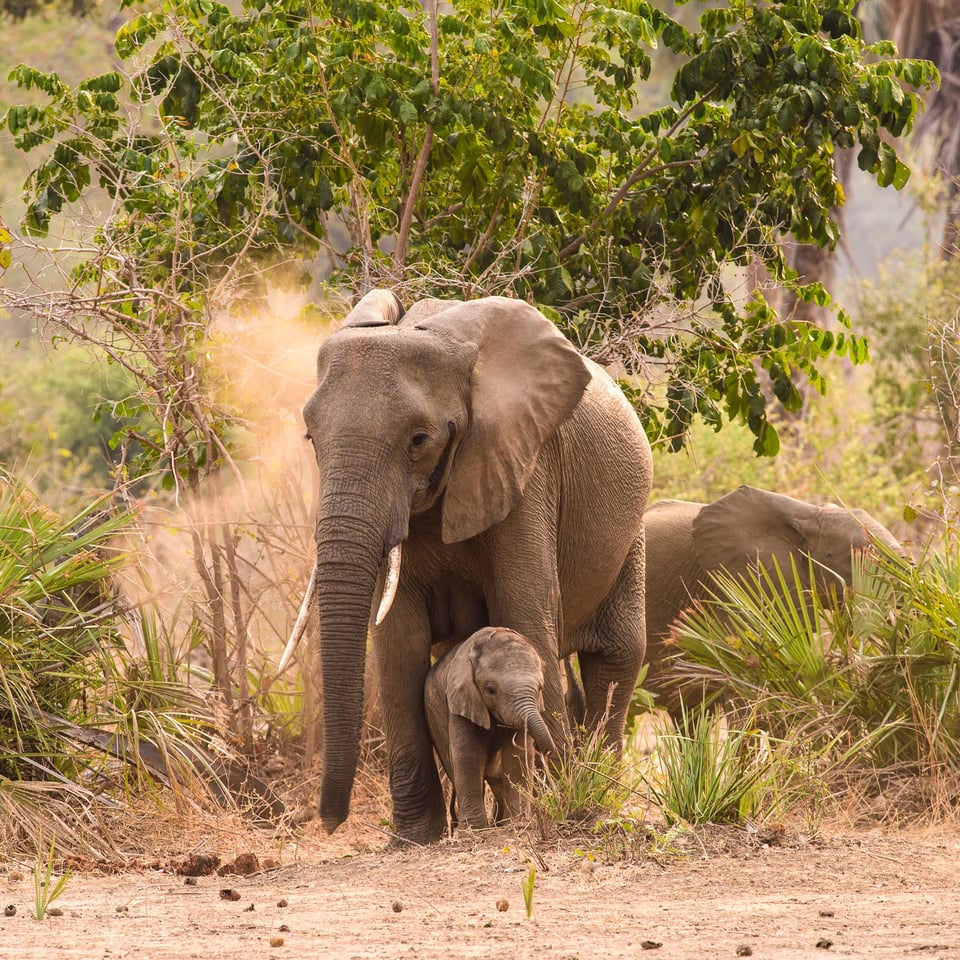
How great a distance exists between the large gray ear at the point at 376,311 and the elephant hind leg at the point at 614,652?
210cm

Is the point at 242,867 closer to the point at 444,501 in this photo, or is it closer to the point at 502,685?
the point at 502,685

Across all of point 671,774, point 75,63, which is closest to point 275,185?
point 671,774

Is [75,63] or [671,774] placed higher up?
[75,63]

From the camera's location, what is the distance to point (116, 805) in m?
7.47

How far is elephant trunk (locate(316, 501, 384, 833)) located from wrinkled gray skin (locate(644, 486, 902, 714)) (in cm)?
396

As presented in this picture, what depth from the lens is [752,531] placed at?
10656mm

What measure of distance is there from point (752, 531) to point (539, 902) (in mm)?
5616

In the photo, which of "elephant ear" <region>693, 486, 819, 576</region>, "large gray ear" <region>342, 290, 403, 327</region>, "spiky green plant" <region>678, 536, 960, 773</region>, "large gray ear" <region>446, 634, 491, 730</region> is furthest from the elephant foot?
"elephant ear" <region>693, 486, 819, 576</region>

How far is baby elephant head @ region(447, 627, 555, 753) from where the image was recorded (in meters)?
6.44

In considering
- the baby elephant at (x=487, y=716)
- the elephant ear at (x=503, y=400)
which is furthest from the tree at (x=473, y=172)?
the baby elephant at (x=487, y=716)

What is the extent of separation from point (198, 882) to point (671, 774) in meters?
Result: 1.93

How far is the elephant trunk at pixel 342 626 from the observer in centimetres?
616

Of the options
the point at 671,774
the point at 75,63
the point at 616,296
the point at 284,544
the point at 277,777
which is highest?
Answer: the point at 75,63

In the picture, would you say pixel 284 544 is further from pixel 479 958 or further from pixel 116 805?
pixel 479 958
